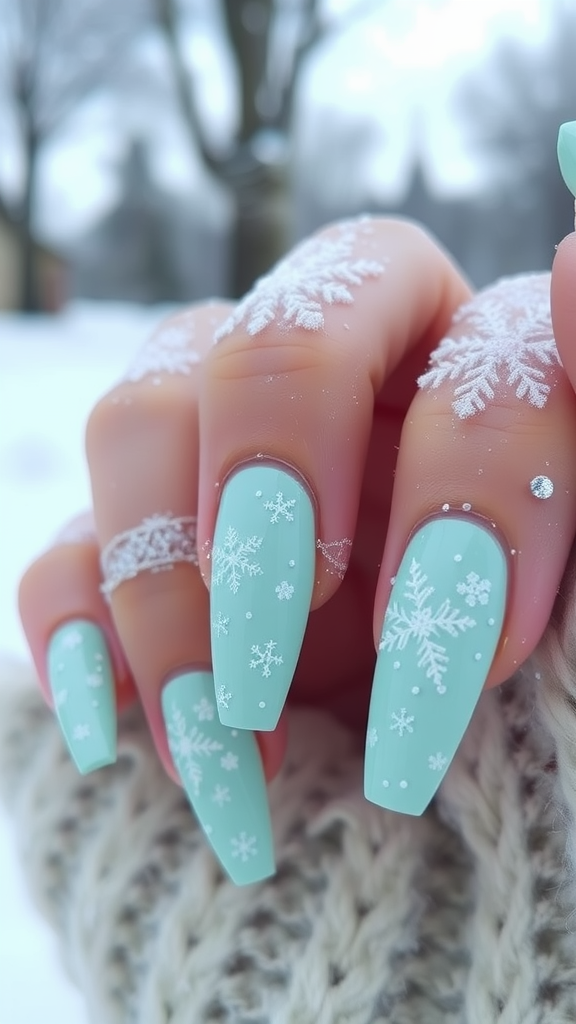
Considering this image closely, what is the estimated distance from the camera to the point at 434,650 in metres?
0.32

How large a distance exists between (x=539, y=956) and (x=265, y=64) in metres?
2.14

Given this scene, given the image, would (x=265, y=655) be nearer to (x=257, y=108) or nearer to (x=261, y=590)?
(x=261, y=590)

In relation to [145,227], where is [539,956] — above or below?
above

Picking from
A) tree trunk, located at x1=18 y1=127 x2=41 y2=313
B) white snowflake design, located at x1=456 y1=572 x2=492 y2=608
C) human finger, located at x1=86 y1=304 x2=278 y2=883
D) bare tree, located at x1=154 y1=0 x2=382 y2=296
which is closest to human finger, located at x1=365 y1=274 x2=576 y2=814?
white snowflake design, located at x1=456 y1=572 x2=492 y2=608

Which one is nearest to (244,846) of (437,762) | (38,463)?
(437,762)

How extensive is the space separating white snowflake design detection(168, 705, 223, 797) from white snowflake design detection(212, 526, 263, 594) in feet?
0.35

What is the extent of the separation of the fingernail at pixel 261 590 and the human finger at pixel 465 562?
37 millimetres

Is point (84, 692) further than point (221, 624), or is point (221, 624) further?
point (84, 692)

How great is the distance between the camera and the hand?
1.07 feet

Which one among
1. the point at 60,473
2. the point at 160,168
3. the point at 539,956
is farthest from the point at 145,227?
the point at 539,956

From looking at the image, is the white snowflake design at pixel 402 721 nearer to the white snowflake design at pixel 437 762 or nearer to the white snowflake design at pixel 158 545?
the white snowflake design at pixel 437 762

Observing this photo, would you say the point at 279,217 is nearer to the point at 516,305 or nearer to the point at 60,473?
the point at 60,473

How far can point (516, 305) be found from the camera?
0.40 m

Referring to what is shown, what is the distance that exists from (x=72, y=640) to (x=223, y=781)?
12cm
